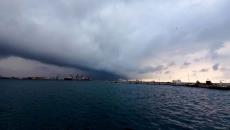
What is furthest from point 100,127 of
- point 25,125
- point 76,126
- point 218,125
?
point 218,125

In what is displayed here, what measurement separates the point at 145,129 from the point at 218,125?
15.4m

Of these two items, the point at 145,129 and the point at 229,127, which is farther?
the point at 229,127

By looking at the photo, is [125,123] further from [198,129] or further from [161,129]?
[198,129]

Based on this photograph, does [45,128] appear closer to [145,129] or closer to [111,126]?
[111,126]

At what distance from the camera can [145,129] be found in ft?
103

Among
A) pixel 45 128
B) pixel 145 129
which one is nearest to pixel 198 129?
pixel 145 129

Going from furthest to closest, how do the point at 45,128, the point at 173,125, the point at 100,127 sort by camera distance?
the point at 173,125 < the point at 100,127 < the point at 45,128

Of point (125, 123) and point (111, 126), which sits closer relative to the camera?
point (111, 126)

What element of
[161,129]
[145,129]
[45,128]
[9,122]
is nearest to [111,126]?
[145,129]

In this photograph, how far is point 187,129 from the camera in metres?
31.5

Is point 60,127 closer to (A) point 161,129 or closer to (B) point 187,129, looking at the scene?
(A) point 161,129

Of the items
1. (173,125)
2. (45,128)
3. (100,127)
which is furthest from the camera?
(173,125)

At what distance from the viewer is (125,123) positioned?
3534 cm

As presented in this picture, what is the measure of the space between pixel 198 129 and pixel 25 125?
30.0 metres
